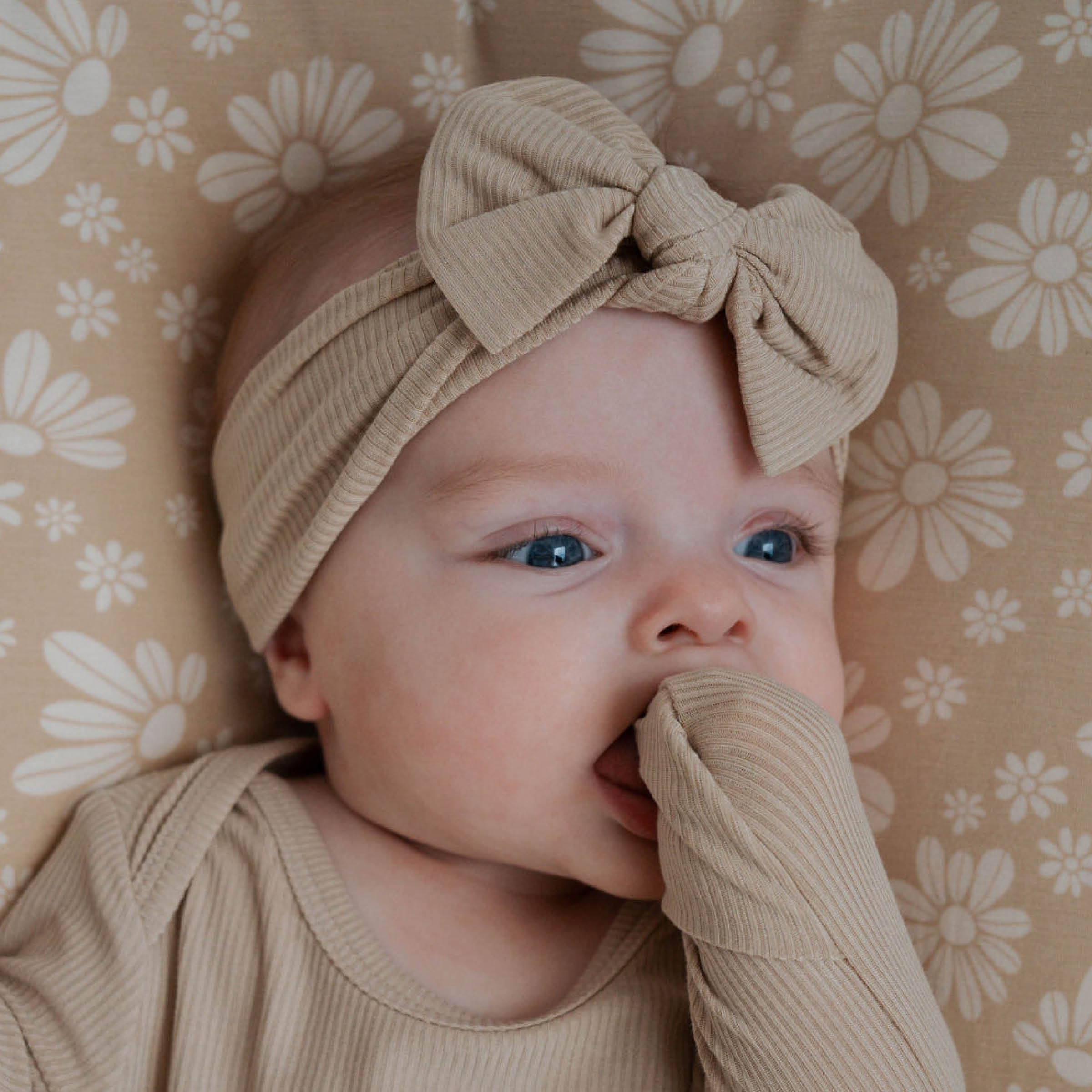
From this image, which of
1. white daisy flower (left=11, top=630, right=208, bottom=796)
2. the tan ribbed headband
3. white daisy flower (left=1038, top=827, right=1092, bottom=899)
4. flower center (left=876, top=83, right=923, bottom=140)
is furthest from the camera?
flower center (left=876, top=83, right=923, bottom=140)

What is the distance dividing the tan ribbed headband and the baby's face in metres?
0.04

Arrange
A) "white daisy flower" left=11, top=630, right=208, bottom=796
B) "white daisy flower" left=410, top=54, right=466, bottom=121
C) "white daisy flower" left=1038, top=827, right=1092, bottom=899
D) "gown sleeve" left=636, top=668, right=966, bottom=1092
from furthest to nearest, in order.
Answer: "white daisy flower" left=410, top=54, right=466, bottom=121, "white daisy flower" left=11, top=630, right=208, bottom=796, "white daisy flower" left=1038, top=827, right=1092, bottom=899, "gown sleeve" left=636, top=668, right=966, bottom=1092

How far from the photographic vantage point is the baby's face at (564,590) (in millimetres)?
1216

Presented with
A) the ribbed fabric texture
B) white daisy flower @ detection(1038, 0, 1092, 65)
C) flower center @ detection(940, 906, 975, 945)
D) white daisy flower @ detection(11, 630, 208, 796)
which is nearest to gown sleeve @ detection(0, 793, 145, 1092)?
the ribbed fabric texture

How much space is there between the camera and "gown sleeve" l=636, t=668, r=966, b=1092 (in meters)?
1.09

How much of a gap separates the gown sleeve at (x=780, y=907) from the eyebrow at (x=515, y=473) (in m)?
0.22

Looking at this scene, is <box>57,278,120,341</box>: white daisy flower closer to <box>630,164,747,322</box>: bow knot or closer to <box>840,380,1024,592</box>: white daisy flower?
<box>630,164,747,322</box>: bow knot

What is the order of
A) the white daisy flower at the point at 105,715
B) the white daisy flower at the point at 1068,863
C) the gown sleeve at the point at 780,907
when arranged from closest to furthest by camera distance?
the gown sleeve at the point at 780,907
the white daisy flower at the point at 1068,863
the white daisy flower at the point at 105,715

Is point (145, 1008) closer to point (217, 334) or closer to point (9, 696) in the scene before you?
point (9, 696)

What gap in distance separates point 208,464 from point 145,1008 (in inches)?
25.8

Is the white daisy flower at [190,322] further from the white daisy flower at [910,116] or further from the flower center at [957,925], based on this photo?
the flower center at [957,925]

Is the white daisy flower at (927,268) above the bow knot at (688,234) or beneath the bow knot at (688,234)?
beneath

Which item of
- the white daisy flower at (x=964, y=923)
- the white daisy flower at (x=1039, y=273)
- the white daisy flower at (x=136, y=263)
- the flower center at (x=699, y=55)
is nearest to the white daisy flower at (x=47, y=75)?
the white daisy flower at (x=136, y=263)

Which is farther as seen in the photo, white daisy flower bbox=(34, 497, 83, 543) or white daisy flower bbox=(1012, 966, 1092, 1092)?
white daisy flower bbox=(34, 497, 83, 543)
